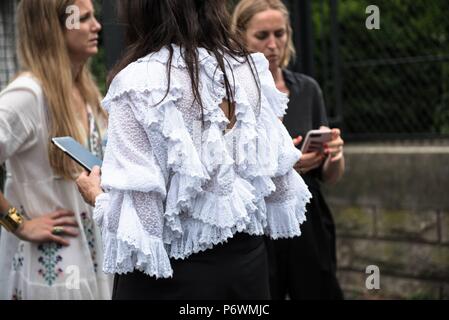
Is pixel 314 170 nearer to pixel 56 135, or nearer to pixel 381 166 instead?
pixel 56 135

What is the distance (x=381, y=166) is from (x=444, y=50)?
3.68 feet

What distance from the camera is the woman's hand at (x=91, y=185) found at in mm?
2836

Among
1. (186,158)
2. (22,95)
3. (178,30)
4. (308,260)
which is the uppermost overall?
(178,30)

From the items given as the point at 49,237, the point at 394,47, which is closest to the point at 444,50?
the point at 394,47

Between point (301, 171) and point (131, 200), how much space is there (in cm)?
168

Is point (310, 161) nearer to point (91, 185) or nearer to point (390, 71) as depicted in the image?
point (91, 185)

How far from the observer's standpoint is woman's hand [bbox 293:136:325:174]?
3971 millimetres

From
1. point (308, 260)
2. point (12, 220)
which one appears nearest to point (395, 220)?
point (308, 260)

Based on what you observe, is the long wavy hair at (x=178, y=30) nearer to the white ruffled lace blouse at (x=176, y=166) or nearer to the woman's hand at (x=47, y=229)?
the white ruffled lace blouse at (x=176, y=166)

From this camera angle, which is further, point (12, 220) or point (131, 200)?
point (12, 220)

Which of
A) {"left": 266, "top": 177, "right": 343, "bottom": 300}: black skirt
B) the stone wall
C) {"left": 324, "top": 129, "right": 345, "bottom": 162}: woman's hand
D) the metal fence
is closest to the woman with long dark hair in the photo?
{"left": 324, "top": 129, "right": 345, "bottom": 162}: woman's hand

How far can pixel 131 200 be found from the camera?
8.38 ft
